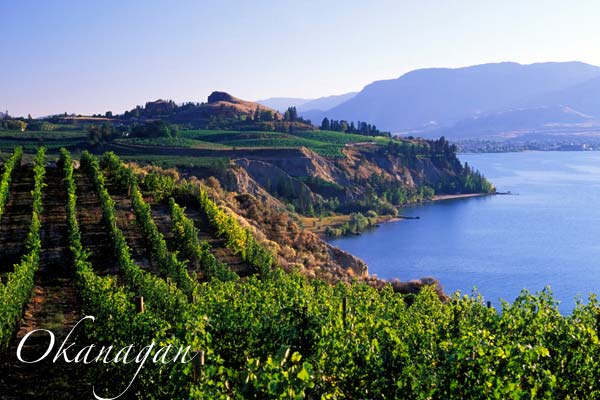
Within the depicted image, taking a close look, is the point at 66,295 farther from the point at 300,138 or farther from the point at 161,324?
the point at 300,138

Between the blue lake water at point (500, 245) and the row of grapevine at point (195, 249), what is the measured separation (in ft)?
106

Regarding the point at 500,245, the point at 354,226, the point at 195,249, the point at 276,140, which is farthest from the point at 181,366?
the point at 276,140

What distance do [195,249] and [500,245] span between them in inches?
3051

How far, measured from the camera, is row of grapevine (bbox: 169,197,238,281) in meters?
29.8

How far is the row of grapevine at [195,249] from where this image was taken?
29.8 metres

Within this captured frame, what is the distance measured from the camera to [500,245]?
100750mm

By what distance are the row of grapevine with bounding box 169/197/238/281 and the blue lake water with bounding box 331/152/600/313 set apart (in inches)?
1273

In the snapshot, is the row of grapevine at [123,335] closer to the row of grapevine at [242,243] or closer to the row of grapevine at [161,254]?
the row of grapevine at [161,254]

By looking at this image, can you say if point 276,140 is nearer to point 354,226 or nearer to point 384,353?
point 354,226

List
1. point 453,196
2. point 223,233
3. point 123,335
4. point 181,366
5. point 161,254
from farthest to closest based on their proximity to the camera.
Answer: point 453,196, point 223,233, point 161,254, point 123,335, point 181,366

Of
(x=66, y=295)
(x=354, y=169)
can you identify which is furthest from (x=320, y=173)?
(x=66, y=295)

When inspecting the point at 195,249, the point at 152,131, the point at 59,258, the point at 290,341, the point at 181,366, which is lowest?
the point at 59,258

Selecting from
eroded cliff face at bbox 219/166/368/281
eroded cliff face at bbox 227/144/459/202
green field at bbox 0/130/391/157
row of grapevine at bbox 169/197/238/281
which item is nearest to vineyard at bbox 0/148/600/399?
row of grapevine at bbox 169/197/238/281

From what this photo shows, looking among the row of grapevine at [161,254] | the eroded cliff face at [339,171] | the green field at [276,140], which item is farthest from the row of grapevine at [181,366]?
the green field at [276,140]
